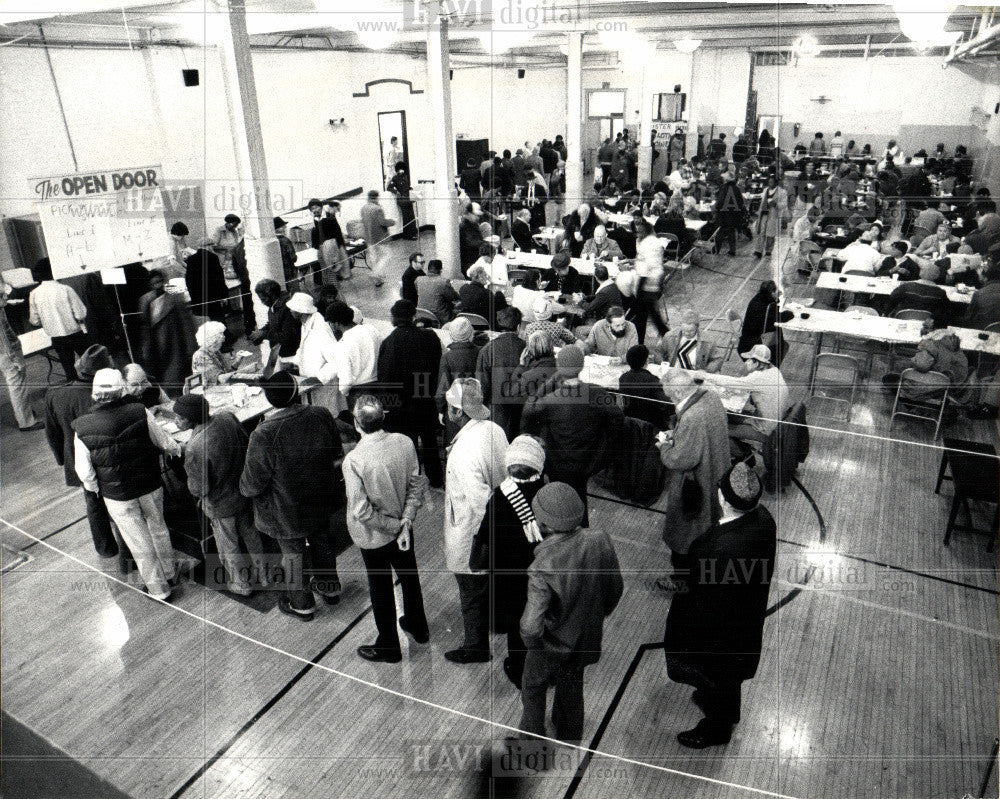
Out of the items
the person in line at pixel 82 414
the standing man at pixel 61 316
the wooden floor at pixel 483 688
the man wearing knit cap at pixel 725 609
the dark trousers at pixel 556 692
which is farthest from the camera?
the standing man at pixel 61 316

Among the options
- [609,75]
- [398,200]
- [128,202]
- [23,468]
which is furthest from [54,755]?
[609,75]

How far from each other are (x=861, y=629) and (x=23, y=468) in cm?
677

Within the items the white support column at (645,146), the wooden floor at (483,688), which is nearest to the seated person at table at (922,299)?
the wooden floor at (483,688)

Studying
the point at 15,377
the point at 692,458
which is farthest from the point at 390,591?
the point at 15,377

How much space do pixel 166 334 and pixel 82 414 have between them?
2114 mm

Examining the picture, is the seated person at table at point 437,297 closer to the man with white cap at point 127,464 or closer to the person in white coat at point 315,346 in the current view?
the person in white coat at point 315,346

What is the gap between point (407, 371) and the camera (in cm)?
538

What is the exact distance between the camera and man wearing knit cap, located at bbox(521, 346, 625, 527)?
4379mm

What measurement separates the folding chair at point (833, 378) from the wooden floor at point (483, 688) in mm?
2053

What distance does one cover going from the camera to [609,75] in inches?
990

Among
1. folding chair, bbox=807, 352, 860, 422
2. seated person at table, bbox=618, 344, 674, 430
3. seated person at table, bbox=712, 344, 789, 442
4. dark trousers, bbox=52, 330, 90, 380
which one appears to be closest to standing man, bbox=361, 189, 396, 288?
dark trousers, bbox=52, 330, 90, 380

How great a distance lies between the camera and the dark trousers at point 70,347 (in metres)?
7.12

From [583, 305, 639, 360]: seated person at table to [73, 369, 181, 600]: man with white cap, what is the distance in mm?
3588

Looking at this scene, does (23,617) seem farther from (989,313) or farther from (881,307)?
(881,307)
